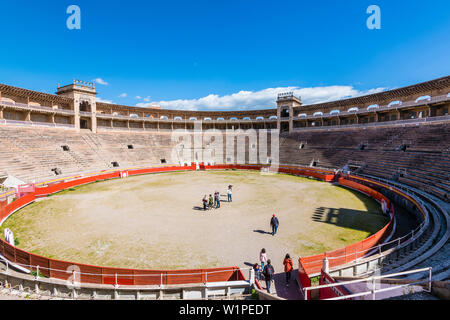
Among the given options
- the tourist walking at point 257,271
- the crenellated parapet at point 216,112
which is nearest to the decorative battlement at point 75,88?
the crenellated parapet at point 216,112

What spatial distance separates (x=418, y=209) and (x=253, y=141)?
4428cm

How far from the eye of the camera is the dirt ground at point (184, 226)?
1190cm

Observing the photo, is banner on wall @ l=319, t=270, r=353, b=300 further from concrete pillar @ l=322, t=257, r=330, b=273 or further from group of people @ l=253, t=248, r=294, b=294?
group of people @ l=253, t=248, r=294, b=294

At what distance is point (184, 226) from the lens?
1575 cm

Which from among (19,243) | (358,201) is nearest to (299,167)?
(358,201)

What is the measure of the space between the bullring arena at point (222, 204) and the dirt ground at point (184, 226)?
12 centimetres

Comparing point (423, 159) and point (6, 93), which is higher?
point (6, 93)

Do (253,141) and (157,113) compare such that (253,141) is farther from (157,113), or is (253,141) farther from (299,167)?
(157,113)

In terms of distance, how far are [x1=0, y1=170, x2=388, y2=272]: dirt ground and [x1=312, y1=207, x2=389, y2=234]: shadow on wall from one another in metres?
0.07

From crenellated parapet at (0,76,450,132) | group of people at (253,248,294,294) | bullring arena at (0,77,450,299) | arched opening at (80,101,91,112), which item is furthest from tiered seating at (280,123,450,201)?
arched opening at (80,101,91,112)

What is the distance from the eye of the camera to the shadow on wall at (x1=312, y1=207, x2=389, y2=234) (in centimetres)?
1564

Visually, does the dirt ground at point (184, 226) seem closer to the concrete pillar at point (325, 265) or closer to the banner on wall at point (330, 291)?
the concrete pillar at point (325, 265)

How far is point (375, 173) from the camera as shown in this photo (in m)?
30.6
